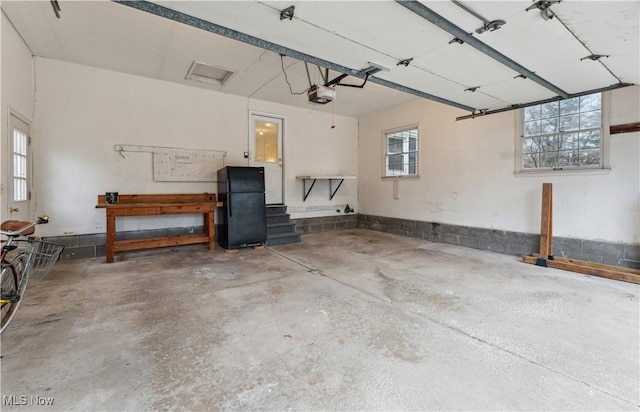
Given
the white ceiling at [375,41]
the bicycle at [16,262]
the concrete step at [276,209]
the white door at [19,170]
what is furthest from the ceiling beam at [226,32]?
the concrete step at [276,209]

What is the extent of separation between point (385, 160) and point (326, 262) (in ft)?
12.0

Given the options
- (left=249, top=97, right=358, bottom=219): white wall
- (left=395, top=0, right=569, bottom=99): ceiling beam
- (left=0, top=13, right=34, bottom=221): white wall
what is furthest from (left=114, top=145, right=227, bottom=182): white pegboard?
(left=395, top=0, right=569, bottom=99): ceiling beam

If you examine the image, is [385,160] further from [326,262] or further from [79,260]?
[79,260]

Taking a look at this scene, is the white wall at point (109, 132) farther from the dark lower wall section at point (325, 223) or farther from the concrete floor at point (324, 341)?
the dark lower wall section at point (325, 223)

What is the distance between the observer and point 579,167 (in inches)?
157

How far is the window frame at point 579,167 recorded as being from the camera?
12.2 ft

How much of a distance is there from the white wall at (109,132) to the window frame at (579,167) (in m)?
4.83

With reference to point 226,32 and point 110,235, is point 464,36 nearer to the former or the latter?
point 226,32

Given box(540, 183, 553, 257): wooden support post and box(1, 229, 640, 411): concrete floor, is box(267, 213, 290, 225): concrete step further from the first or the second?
box(540, 183, 553, 257): wooden support post

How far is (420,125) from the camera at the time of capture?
607cm

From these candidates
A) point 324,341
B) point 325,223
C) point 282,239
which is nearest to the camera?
point 324,341

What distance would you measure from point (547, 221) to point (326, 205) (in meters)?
4.41

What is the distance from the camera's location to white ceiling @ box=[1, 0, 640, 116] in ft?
6.05
